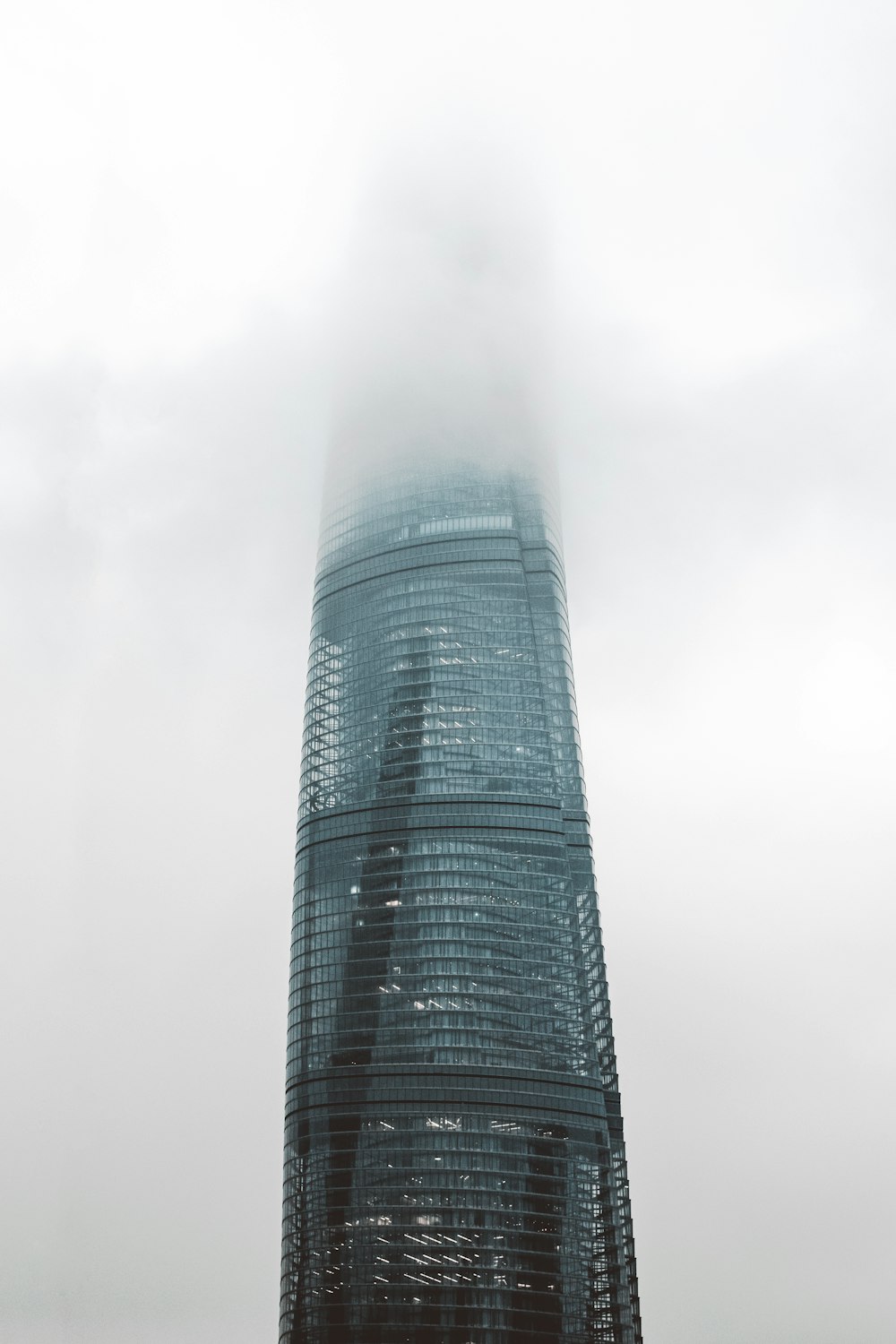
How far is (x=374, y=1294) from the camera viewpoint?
18075 cm

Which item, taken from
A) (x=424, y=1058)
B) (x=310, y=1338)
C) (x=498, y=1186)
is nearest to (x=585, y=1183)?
(x=498, y=1186)

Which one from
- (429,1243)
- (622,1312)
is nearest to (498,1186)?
(429,1243)

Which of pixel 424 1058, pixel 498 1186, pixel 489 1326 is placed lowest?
pixel 489 1326

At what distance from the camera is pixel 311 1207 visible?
624 feet

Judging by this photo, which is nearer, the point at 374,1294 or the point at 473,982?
the point at 374,1294

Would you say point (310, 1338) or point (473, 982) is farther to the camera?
→ point (473, 982)

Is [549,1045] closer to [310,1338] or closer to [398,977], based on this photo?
[398,977]

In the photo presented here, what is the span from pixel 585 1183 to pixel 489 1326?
21.8 meters

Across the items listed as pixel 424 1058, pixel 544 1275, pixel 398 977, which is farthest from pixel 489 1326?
pixel 398 977

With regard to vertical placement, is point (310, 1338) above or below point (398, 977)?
below

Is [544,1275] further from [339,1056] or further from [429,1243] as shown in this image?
[339,1056]

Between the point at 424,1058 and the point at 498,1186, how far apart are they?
63.1ft

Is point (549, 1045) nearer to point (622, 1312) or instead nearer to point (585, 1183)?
point (585, 1183)

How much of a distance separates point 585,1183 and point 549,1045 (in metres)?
18.5
